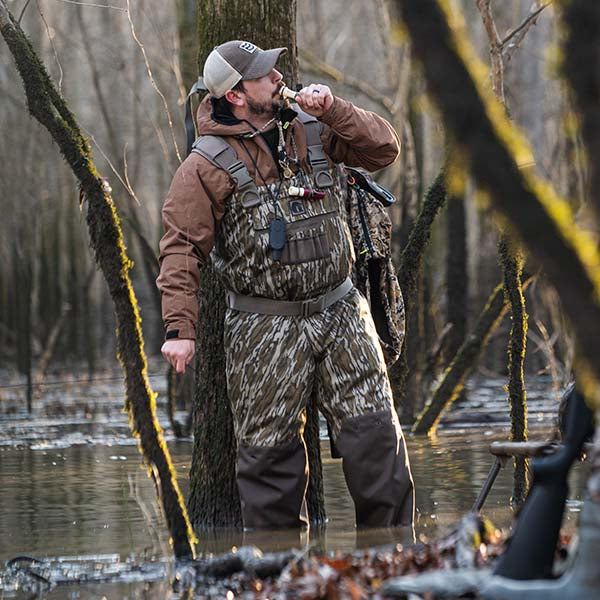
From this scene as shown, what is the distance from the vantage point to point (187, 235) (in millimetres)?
6398

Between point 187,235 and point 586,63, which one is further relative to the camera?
point 187,235

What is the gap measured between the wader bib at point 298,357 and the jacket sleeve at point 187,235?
0.25ft

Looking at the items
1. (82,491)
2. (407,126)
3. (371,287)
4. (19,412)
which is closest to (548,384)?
(407,126)

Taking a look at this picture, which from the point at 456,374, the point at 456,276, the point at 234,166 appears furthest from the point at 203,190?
the point at 456,276

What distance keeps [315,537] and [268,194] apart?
5.51ft

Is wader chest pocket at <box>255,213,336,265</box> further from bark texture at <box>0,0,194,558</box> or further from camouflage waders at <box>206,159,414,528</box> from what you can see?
bark texture at <box>0,0,194,558</box>

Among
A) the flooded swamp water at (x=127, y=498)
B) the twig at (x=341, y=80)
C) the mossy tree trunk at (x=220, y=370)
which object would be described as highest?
the twig at (x=341, y=80)

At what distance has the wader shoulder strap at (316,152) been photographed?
662 centimetres

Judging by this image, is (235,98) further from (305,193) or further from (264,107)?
(305,193)

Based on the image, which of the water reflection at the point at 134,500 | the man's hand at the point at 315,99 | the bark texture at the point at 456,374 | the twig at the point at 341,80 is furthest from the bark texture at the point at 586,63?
the twig at the point at 341,80

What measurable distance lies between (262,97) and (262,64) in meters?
0.16

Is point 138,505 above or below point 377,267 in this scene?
below

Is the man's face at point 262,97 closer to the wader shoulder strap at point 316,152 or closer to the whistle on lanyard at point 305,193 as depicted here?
the wader shoulder strap at point 316,152

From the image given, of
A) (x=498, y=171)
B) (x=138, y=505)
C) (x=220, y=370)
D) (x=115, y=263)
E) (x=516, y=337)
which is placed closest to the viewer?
(x=498, y=171)
